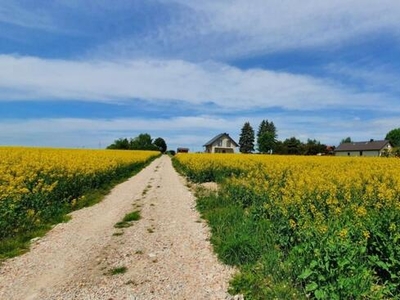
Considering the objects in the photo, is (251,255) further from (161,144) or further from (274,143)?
(161,144)

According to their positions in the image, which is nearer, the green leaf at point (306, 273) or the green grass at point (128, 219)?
the green leaf at point (306, 273)

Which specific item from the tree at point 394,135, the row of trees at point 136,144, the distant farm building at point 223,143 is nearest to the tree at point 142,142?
the row of trees at point 136,144

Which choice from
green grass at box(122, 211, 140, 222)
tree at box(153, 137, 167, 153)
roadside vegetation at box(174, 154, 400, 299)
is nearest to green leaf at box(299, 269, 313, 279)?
roadside vegetation at box(174, 154, 400, 299)

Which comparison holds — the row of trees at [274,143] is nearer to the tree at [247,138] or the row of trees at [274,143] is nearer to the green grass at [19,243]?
the tree at [247,138]

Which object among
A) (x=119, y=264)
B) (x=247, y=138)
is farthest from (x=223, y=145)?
(x=119, y=264)

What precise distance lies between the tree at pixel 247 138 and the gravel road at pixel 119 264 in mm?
123290

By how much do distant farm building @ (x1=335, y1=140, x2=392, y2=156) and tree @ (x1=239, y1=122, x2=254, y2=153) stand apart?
3241 centimetres

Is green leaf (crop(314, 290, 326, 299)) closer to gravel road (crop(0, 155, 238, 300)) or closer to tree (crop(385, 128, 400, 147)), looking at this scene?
gravel road (crop(0, 155, 238, 300))

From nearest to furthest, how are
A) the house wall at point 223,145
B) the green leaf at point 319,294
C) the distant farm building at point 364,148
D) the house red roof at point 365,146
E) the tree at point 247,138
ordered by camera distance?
the green leaf at point 319,294 < the distant farm building at point 364,148 < the house red roof at point 365,146 < the house wall at point 223,145 < the tree at point 247,138

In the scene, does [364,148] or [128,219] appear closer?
[128,219]

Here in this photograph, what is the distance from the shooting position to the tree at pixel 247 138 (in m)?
134

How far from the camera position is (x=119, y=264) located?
25.0 feet

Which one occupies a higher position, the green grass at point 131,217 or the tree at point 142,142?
the tree at point 142,142

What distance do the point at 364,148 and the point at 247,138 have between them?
44.4 m
